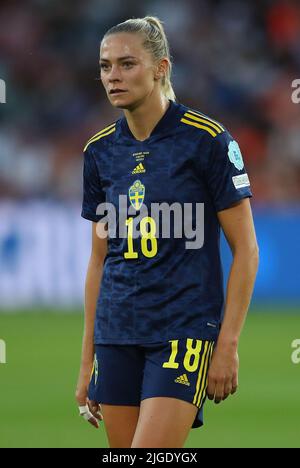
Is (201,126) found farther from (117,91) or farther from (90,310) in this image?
(90,310)

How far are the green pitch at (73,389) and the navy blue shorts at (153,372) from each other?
2803mm

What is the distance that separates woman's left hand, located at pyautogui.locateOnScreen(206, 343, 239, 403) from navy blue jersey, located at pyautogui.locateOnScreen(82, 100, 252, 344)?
0.11 m

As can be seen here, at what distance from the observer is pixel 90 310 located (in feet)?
15.7

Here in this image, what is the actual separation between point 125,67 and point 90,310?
107 cm

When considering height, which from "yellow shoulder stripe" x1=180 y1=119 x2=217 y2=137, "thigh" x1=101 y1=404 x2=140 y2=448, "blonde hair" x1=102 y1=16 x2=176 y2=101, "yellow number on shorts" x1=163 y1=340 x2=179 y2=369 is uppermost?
"blonde hair" x1=102 y1=16 x2=176 y2=101

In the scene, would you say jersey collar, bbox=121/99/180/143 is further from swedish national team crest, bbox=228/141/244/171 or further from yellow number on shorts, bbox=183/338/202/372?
yellow number on shorts, bbox=183/338/202/372

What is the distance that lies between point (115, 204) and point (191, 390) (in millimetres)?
847

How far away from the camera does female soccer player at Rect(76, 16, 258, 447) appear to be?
434 centimetres

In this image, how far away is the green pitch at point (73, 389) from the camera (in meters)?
7.64

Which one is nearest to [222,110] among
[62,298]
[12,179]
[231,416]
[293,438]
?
[12,179]

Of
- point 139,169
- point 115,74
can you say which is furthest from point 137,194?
point 115,74

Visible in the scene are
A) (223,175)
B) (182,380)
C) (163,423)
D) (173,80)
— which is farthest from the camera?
(173,80)

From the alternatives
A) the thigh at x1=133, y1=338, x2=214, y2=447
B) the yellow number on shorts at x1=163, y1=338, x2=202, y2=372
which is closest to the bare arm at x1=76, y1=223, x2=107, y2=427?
the thigh at x1=133, y1=338, x2=214, y2=447

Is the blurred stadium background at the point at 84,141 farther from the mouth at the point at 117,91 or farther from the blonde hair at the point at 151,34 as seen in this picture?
the mouth at the point at 117,91
